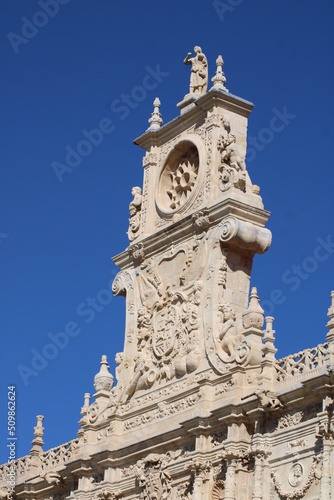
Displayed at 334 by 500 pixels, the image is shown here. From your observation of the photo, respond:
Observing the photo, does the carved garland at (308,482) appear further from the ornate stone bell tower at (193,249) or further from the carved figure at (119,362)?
the carved figure at (119,362)

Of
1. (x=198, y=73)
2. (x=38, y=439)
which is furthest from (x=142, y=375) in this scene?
(x=198, y=73)

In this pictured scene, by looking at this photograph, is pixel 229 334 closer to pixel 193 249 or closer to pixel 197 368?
pixel 197 368

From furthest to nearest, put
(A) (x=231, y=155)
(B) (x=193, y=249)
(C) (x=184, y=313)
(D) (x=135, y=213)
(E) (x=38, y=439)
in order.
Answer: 1. (E) (x=38, y=439)
2. (D) (x=135, y=213)
3. (B) (x=193, y=249)
4. (A) (x=231, y=155)
5. (C) (x=184, y=313)

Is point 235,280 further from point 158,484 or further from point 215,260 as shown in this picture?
point 158,484

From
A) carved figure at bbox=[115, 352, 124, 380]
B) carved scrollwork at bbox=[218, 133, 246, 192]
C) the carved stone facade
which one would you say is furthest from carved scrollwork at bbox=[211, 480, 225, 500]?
carved scrollwork at bbox=[218, 133, 246, 192]

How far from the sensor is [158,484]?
1164 inches

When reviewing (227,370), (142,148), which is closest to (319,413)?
(227,370)

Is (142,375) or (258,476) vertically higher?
(142,375)

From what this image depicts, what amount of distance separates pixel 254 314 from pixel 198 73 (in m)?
6.83

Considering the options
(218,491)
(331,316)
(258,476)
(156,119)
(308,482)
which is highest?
(156,119)

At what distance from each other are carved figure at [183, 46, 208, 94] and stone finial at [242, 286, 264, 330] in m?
5.98

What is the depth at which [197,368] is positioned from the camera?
29688 millimetres

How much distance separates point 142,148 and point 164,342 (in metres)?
5.28

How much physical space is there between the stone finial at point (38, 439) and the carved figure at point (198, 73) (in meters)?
8.77
